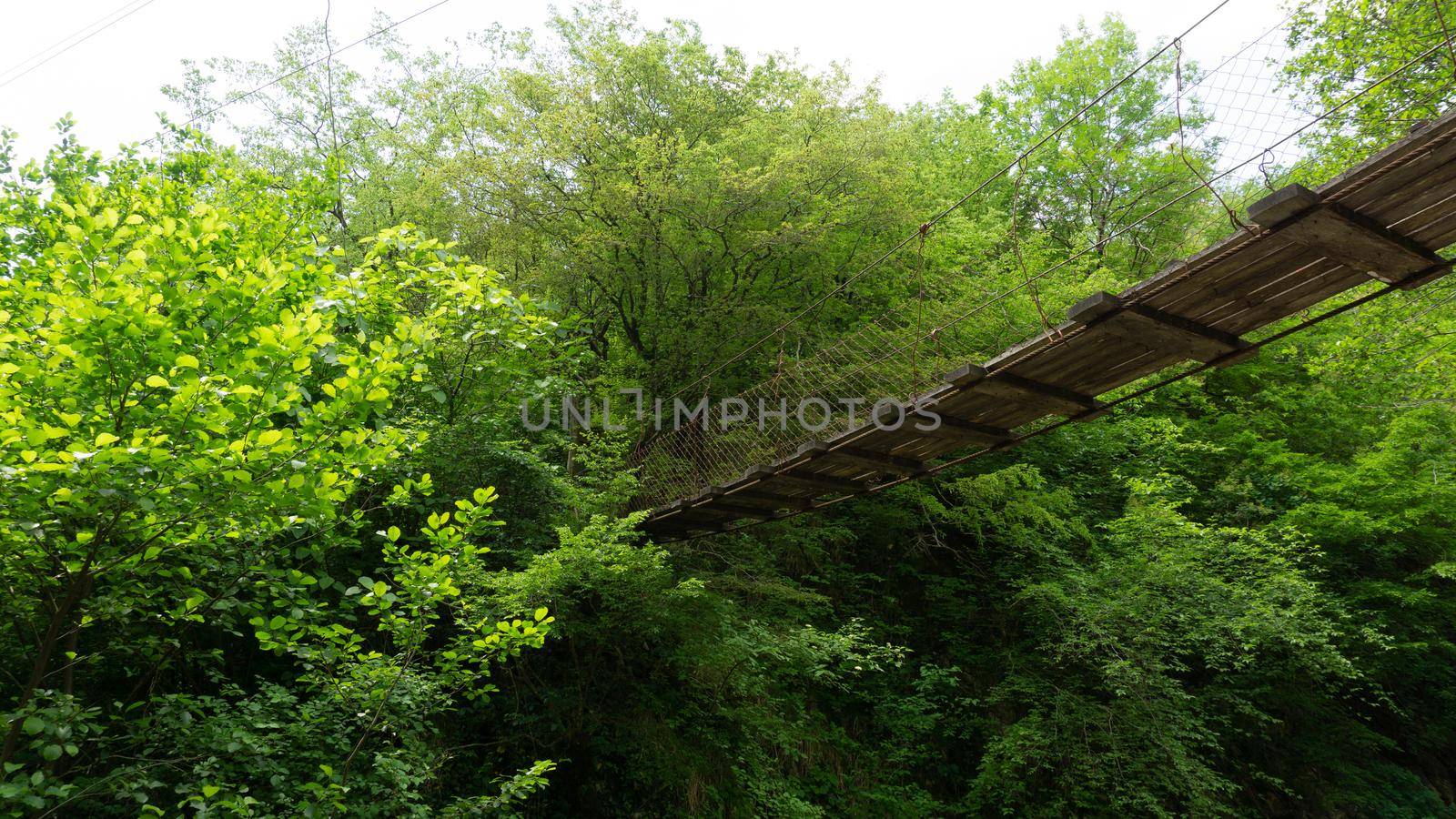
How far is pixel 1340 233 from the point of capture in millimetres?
2699

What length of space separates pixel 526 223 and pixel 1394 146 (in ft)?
21.8

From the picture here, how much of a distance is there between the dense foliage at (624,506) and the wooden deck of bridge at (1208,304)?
41cm

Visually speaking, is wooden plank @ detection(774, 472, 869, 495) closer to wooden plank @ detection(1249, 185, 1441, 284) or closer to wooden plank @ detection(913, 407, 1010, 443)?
wooden plank @ detection(913, 407, 1010, 443)

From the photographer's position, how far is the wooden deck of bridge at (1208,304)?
2.59 metres

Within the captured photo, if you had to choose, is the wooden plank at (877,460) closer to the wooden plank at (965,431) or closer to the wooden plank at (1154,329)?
→ the wooden plank at (965,431)

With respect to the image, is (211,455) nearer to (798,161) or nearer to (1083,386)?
(1083,386)

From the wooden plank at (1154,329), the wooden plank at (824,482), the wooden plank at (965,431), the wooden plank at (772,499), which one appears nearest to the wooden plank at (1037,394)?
the wooden plank at (965,431)

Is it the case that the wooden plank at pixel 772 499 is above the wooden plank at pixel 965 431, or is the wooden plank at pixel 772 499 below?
below

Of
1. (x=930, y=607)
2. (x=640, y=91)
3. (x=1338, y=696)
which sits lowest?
(x=1338, y=696)

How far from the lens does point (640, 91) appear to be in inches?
333

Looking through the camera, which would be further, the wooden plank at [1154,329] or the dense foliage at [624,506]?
the wooden plank at [1154,329]

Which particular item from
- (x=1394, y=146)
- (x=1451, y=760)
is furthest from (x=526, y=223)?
(x=1451, y=760)

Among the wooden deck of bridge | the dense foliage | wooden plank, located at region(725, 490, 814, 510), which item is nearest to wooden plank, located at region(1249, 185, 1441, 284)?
the wooden deck of bridge

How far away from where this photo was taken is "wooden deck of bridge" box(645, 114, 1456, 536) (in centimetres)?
259
